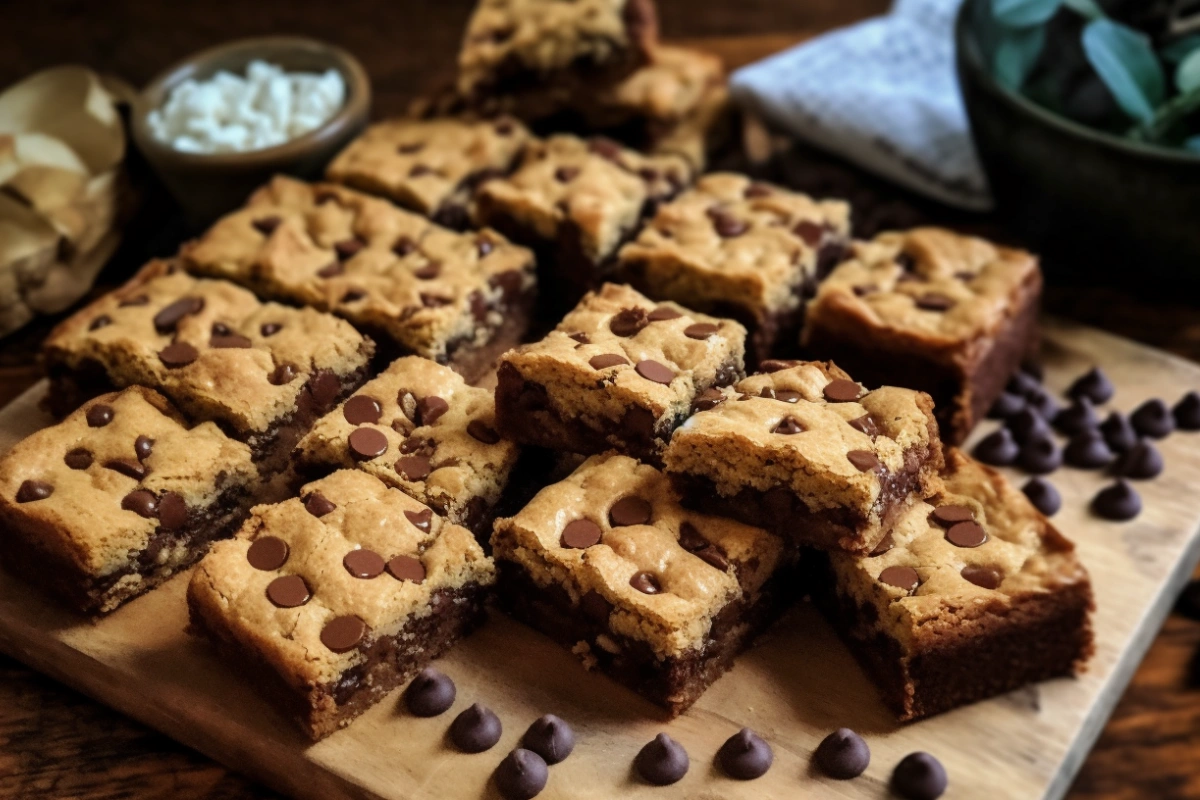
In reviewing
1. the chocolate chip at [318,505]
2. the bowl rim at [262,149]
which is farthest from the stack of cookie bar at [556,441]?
the bowl rim at [262,149]

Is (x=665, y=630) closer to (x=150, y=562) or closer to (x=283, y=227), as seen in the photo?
(x=150, y=562)

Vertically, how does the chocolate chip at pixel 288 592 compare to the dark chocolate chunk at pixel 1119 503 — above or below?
above

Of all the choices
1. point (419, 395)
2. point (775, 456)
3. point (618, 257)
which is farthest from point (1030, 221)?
point (419, 395)

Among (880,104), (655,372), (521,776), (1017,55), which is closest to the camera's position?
(521,776)

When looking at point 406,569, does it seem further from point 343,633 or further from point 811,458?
point 811,458

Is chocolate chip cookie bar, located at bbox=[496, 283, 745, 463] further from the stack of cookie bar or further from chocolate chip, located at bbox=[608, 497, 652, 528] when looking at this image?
chocolate chip, located at bbox=[608, 497, 652, 528]

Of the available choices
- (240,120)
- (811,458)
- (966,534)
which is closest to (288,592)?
(811,458)

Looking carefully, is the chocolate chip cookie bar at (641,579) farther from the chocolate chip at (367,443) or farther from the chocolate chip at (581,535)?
the chocolate chip at (367,443)
